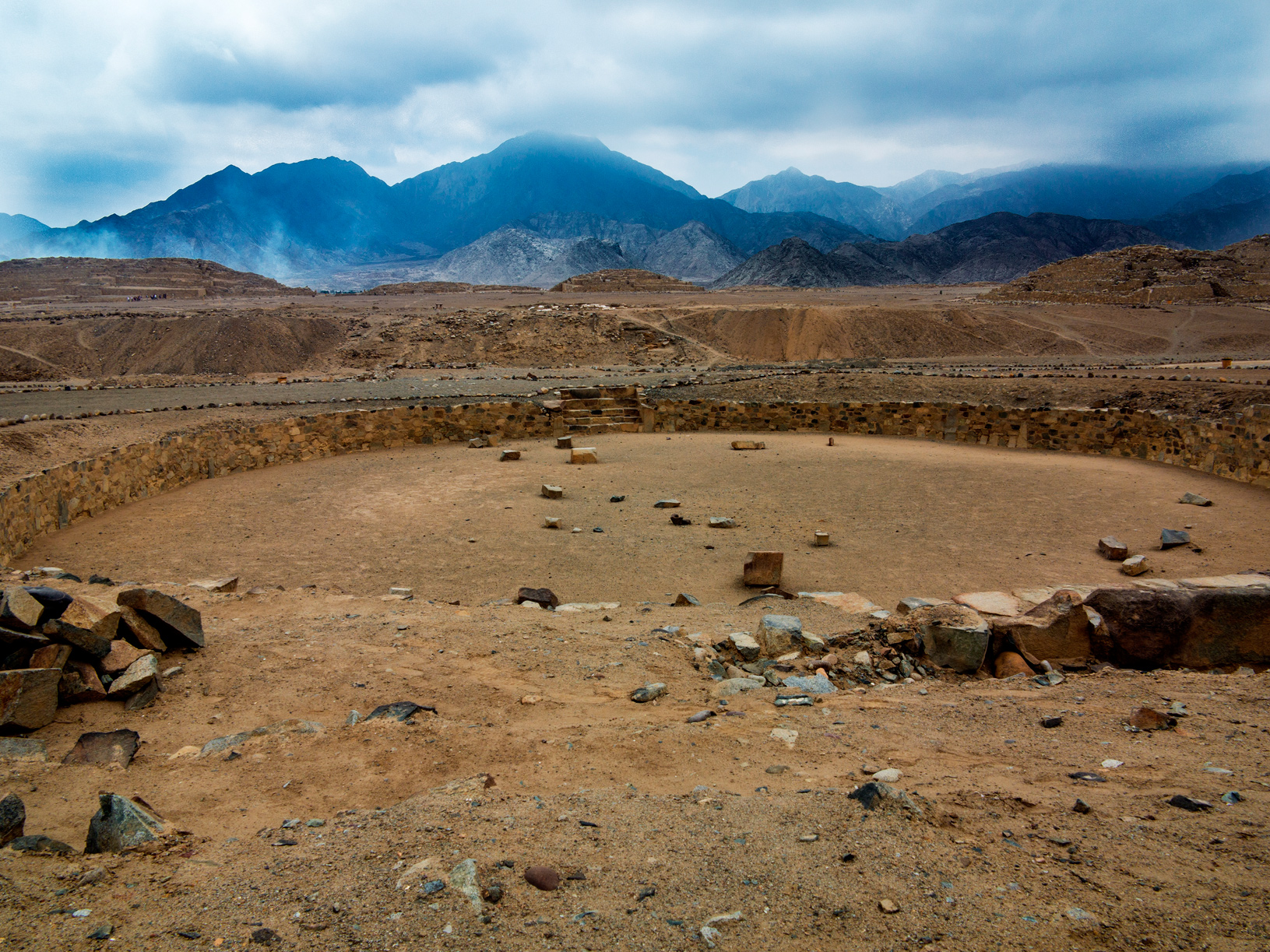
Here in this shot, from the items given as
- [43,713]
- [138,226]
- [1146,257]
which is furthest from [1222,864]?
[138,226]

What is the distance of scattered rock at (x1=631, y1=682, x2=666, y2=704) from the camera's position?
15.2 ft

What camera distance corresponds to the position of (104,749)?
3572 mm

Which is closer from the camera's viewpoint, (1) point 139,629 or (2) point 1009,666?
(1) point 139,629

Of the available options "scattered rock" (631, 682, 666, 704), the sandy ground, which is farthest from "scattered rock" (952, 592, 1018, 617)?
"scattered rock" (631, 682, 666, 704)

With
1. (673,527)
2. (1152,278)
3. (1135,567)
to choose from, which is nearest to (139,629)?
(673,527)

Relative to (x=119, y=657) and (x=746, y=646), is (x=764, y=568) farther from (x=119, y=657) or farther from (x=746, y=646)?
(x=119, y=657)

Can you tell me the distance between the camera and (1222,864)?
8.52 feet

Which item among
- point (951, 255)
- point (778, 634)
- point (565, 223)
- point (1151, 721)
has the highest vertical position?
point (565, 223)

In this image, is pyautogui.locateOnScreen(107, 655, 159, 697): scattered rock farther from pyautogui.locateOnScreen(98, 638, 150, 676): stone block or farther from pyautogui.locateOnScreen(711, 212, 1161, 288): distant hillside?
pyautogui.locateOnScreen(711, 212, 1161, 288): distant hillside

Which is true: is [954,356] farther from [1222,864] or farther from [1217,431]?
[1222,864]

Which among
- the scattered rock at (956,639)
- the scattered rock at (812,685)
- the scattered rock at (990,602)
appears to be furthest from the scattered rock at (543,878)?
the scattered rock at (990,602)

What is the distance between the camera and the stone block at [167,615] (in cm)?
461

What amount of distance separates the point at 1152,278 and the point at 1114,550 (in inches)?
1978

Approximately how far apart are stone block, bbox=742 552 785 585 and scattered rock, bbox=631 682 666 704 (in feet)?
9.42
